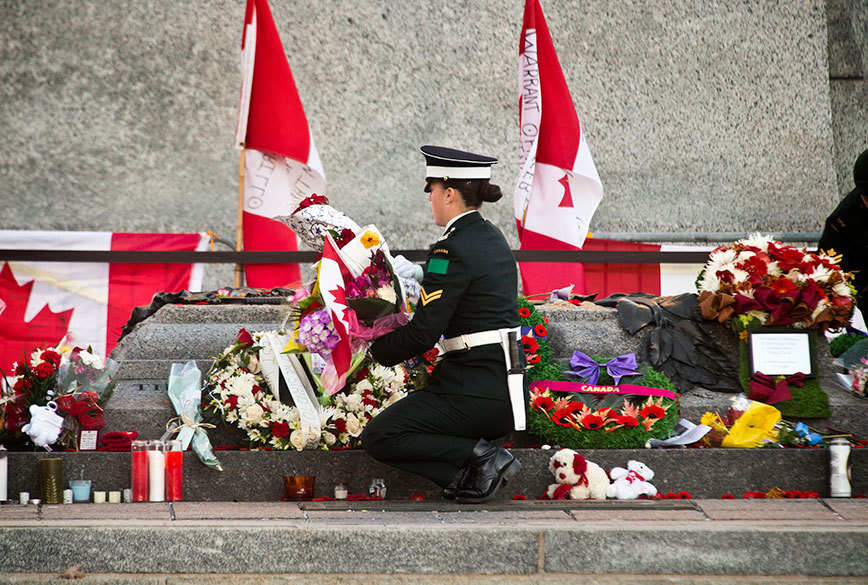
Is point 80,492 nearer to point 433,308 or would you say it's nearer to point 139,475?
point 139,475

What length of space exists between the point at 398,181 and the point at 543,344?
5325 mm

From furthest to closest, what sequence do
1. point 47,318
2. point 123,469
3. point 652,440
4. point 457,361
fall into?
point 47,318
point 652,440
point 123,469
point 457,361

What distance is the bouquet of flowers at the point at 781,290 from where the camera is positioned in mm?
5426

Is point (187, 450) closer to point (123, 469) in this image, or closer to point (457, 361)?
point (123, 469)

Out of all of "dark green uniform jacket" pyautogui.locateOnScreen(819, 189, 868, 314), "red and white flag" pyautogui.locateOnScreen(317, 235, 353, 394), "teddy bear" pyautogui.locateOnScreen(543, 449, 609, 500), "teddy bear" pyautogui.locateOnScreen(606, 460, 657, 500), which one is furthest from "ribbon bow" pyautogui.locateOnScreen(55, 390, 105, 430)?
"dark green uniform jacket" pyautogui.locateOnScreen(819, 189, 868, 314)

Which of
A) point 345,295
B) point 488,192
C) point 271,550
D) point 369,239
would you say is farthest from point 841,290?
point 271,550

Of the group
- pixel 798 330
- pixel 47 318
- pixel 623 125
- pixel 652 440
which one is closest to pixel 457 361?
pixel 652 440

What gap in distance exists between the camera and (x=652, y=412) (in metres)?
4.95

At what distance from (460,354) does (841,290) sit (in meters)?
2.48

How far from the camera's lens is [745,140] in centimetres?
1095

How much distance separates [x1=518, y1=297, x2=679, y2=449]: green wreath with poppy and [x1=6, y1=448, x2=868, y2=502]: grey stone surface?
0.11m

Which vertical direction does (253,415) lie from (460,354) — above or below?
below

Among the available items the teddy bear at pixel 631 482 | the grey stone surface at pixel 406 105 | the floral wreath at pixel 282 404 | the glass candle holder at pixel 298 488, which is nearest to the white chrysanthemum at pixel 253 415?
the floral wreath at pixel 282 404

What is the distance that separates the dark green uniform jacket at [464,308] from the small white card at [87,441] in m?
1.52
